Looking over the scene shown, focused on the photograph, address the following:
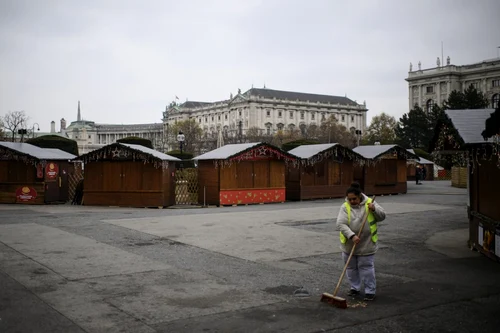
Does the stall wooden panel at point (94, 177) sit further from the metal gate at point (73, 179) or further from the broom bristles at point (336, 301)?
the broom bristles at point (336, 301)

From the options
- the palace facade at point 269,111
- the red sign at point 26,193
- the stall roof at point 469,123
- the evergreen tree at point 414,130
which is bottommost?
the red sign at point 26,193

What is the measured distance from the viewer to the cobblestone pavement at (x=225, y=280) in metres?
6.48

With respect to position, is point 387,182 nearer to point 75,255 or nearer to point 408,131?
point 75,255

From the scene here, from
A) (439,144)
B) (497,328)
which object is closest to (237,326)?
(497,328)

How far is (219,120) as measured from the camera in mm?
166125

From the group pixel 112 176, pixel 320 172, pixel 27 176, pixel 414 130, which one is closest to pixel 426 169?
pixel 414 130

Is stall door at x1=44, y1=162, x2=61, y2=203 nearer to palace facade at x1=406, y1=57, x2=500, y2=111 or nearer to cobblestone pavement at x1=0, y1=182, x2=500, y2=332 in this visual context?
cobblestone pavement at x1=0, y1=182, x2=500, y2=332

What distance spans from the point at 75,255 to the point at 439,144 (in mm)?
9303

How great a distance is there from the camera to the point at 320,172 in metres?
30.5

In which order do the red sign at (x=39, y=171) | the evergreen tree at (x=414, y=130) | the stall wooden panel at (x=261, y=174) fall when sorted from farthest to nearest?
the evergreen tree at (x=414, y=130), the stall wooden panel at (x=261, y=174), the red sign at (x=39, y=171)

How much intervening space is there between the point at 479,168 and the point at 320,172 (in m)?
19.0

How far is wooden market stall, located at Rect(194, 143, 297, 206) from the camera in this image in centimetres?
2592

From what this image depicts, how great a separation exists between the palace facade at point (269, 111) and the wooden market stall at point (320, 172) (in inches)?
4349

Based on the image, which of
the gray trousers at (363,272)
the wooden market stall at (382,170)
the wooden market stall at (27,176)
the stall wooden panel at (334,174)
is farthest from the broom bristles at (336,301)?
the wooden market stall at (382,170)
